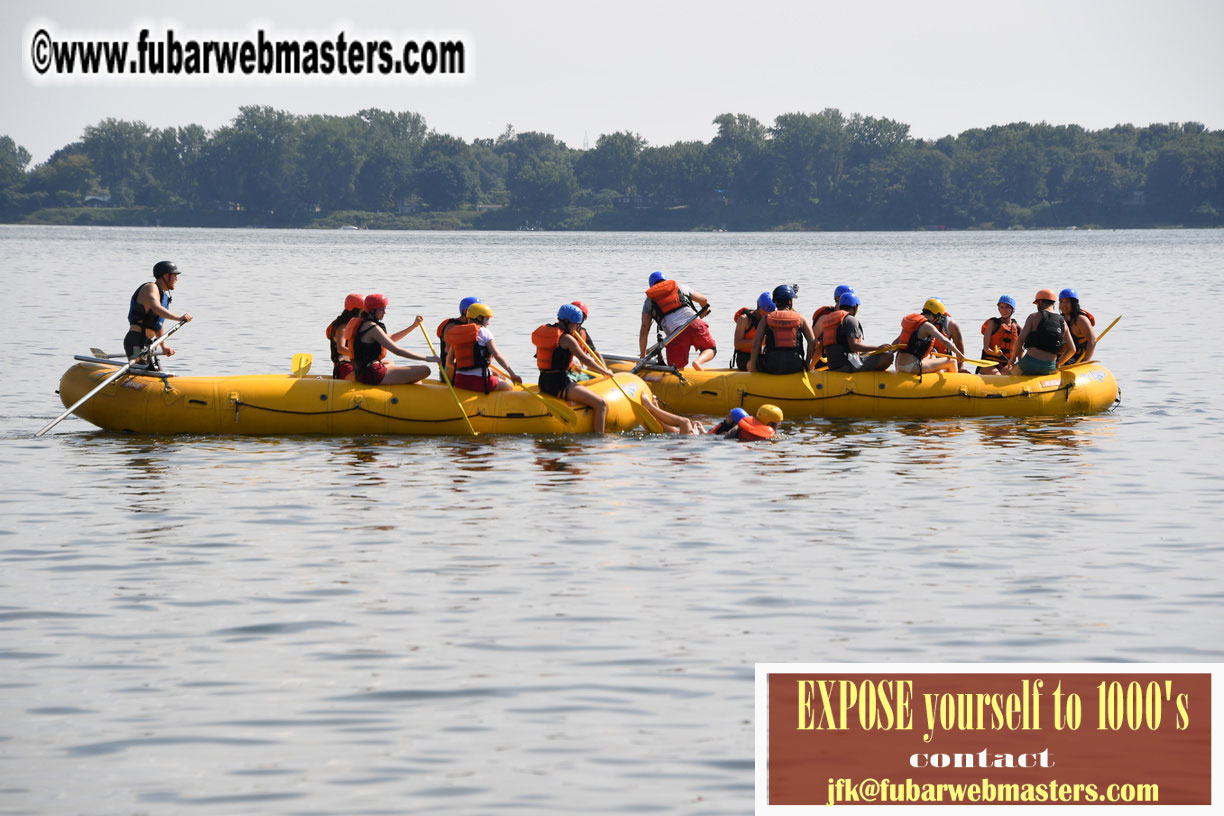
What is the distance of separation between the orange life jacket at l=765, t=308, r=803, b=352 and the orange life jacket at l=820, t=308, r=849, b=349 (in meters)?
0.35

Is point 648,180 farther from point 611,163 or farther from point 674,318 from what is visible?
point 674,318

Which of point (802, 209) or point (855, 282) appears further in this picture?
point (802, 209)

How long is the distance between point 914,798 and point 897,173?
168 m

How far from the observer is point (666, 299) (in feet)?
59.1

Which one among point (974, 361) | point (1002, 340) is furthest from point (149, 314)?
point (1002, 340)

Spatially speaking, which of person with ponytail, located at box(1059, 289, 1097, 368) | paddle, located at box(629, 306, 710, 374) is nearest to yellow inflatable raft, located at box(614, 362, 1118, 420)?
paddle, located at box(629, 306, 710, 374)

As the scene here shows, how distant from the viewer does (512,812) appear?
6.68 metres

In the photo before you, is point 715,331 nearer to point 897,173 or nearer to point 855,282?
point 855,282

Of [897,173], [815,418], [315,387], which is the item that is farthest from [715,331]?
[897,173]

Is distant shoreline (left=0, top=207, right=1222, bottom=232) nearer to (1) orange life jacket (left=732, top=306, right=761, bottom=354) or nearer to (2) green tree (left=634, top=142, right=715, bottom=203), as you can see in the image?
(2) green tree (left=634, top=142, right=715, bottom=203)

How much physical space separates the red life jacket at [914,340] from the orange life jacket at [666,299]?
8.27 feet

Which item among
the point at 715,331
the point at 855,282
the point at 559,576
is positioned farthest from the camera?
the point at 855,282

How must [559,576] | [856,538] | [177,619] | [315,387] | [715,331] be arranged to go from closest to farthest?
[177,619]
[559,576]
[856,538]
[315,387]
[715,331]

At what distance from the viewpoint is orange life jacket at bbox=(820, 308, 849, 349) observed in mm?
17375
